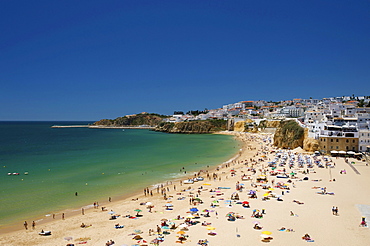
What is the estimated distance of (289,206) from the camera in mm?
16094

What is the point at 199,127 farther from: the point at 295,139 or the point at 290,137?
the point at 295,139

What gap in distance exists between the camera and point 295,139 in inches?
1604

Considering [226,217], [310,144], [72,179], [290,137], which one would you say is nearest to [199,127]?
[290,137]

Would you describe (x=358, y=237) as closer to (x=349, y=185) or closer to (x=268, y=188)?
(x=268, y=188)

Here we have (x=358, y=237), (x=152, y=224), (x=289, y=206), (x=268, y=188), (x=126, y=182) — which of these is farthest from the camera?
(x=126, y=182)

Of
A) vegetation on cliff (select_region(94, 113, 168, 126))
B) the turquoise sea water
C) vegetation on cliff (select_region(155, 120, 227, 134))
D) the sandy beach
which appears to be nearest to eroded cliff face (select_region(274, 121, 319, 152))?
the turquoise sea water

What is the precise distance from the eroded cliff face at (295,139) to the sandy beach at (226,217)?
43.1 feet

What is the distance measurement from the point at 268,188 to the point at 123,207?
11.4m

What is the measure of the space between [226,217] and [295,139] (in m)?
30.7

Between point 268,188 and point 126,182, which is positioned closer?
point 268,188

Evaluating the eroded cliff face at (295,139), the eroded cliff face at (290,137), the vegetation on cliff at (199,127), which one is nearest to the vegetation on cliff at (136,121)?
the vegetation on cliff at (199,127)

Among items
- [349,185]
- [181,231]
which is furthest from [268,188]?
[181,231]

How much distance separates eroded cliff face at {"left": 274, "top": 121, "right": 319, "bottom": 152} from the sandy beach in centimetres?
1314

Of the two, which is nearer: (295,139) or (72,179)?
(72,179)
